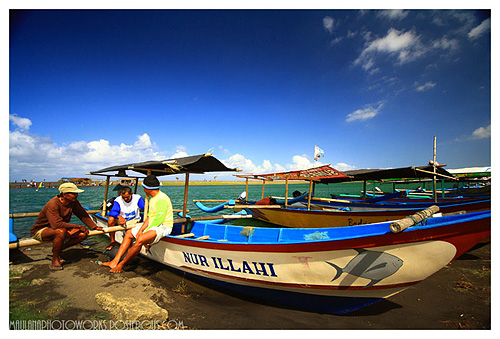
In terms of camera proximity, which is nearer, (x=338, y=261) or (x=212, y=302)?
(x=338, y=261)

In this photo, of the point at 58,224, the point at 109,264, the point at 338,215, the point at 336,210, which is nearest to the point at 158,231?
the point at 109,264

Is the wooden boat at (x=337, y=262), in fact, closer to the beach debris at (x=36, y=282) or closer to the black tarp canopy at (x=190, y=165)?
the black tarp canopy at (x=190, y=165)

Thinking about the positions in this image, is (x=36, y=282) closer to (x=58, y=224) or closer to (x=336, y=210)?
(x=58, y=224)

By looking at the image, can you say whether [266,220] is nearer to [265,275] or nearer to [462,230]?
[265,275]

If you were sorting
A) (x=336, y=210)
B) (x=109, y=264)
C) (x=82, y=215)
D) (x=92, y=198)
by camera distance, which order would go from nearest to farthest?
(x=109, y=264) → (x=82, y=215) → (x=336, y=210) → (x=92, y=198)

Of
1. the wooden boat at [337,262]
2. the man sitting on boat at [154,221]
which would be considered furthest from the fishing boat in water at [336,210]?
the man sitting on boat at [154,221]

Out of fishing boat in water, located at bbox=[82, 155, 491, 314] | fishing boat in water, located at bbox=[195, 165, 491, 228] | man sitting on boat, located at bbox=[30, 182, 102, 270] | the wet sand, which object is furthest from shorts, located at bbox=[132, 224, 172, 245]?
fishing boat in water, located at bbox=[195, 165, 491, 228]

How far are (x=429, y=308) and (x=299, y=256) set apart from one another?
120 inches

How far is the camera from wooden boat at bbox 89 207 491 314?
279 cm

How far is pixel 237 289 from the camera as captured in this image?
413 centimetres

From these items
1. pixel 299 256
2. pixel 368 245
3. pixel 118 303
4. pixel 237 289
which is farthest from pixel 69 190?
pixel 368 245

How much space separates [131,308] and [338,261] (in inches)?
143

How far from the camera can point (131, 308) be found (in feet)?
11.2

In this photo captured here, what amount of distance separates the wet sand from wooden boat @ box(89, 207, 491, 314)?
291 millimetres
